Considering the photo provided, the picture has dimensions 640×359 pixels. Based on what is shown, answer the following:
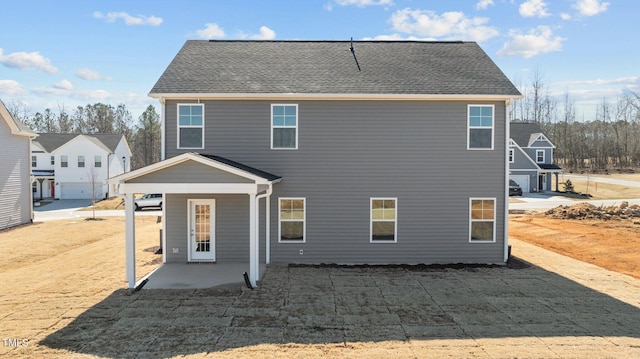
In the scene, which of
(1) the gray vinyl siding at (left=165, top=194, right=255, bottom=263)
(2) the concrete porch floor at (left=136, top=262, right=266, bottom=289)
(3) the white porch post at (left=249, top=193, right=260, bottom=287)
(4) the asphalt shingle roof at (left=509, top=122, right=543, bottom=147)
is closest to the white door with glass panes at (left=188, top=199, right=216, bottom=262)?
(1) the gray vinyl siding at (left=165, top=194, right=255, bottom=263)

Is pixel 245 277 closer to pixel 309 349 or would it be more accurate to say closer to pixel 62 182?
pixel 309 349

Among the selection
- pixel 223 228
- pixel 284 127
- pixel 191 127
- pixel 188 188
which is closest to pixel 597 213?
pixel 284 127

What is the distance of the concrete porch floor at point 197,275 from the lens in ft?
34.8

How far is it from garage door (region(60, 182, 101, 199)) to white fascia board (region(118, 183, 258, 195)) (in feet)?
104

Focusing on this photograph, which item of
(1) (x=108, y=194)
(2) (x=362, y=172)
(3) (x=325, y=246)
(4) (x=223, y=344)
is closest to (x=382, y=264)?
(3) (x=325, y=246)

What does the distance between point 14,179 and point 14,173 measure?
34 cm

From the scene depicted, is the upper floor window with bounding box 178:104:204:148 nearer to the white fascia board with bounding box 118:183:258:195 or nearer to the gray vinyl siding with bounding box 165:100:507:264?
the gray vinyl siding with bounding box 165:100:507:264

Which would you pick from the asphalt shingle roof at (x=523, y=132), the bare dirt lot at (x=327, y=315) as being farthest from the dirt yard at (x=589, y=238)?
the asphalt shingle roof at (x=523, y=132)

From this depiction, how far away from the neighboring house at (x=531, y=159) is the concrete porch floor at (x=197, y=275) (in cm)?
3693

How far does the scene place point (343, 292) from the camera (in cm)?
1012

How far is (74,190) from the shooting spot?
3775 cm

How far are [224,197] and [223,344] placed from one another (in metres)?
6.32

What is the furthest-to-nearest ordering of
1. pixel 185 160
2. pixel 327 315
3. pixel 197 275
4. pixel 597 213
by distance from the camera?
pixel 597 213 → pixel 197 275 → pixel 185 160 → pixel 327 315

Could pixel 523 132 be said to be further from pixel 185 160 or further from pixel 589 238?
pixel 185 160
